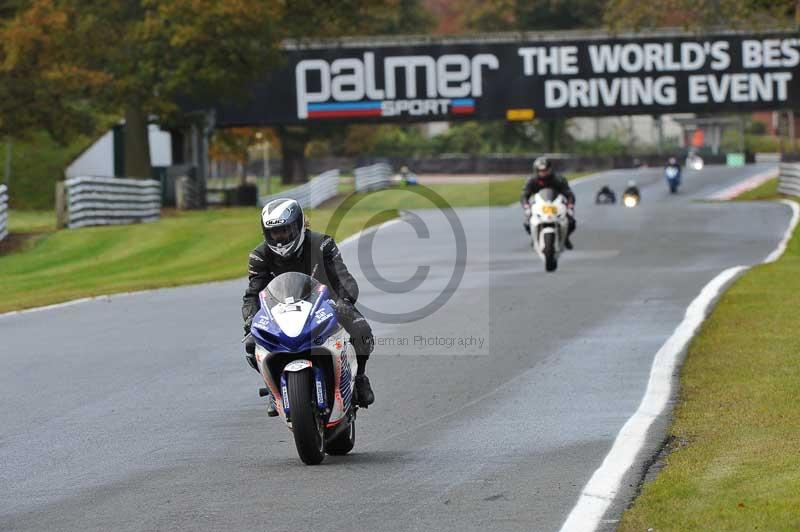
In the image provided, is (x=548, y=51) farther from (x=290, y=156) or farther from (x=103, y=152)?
(x=290, y=156)

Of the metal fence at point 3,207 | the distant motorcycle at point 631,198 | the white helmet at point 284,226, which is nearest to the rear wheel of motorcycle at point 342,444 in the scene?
the white helmet at point 284,226

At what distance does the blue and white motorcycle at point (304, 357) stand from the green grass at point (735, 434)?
1.98 metres

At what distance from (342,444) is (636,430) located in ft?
6.52

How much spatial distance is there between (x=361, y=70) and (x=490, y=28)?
184ft

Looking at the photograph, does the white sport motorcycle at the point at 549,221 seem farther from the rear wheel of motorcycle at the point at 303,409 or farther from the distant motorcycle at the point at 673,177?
the distant motorcycle at the point at 673,177

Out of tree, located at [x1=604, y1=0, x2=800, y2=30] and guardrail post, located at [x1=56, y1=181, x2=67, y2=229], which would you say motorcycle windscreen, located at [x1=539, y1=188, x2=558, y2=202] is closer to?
guardrail post, located at [x1=56, y1=181, x2=67, y2=229]

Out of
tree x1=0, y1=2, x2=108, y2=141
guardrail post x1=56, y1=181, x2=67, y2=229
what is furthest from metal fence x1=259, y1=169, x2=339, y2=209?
guardrail post x1=56, y1=181, x2=67, y2=229

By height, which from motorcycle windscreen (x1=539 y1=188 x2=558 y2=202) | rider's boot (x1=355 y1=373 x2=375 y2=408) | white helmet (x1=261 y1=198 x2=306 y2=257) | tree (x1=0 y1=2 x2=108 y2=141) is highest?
tree (x1=0 y1=2 x2=108 y2=141)

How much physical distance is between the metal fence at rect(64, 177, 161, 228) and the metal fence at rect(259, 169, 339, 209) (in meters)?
9.40

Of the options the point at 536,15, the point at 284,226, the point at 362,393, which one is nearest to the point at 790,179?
the point at 362,393

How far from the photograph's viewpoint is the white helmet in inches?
344

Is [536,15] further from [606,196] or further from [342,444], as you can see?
[342,444]

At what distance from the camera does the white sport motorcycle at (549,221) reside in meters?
22.6

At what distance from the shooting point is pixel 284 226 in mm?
8773
